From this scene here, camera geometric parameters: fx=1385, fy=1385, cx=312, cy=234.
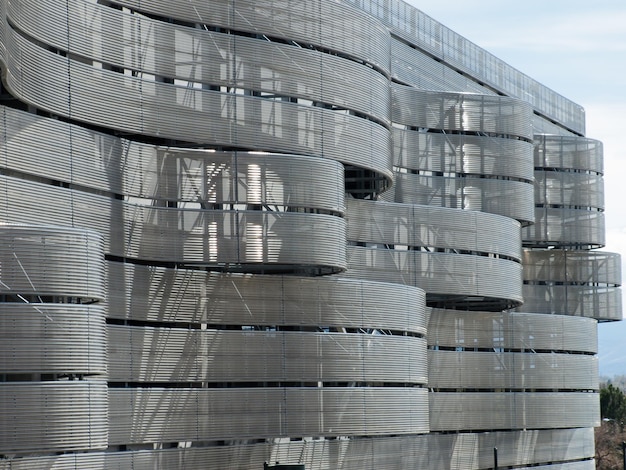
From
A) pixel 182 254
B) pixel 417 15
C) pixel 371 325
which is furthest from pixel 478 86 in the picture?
pixel 182 254

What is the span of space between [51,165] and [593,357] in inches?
1724

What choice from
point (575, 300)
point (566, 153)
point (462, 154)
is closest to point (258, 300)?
point (462, 154)

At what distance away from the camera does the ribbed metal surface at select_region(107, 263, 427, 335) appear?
4816 cm

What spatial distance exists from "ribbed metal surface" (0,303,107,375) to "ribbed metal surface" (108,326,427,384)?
21.8 ft

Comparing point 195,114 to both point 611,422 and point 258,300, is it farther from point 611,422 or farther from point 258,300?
point 611,422

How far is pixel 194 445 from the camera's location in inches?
1981

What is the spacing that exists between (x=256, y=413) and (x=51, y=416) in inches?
554

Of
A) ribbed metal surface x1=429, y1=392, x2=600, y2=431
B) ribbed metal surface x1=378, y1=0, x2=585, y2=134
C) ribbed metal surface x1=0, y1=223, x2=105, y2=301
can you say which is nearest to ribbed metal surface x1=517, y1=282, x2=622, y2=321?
ribbed metal surface x1=429, y1=392, x2=600, y2=431

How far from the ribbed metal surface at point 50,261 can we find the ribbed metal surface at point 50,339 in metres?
0.48

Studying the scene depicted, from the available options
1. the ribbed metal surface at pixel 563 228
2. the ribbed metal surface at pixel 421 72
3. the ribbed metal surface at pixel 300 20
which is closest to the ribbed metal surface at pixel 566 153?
the ribbed metal surface at pixel 563 228

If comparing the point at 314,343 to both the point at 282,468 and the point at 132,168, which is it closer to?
the point at 282,468

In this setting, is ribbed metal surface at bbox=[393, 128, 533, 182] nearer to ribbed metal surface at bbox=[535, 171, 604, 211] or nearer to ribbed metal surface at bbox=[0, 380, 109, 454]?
ribbed metal surface at bbox=[535, 171, 604, 211]

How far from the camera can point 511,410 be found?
72.1 metres

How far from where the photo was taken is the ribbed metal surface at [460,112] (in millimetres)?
67375
